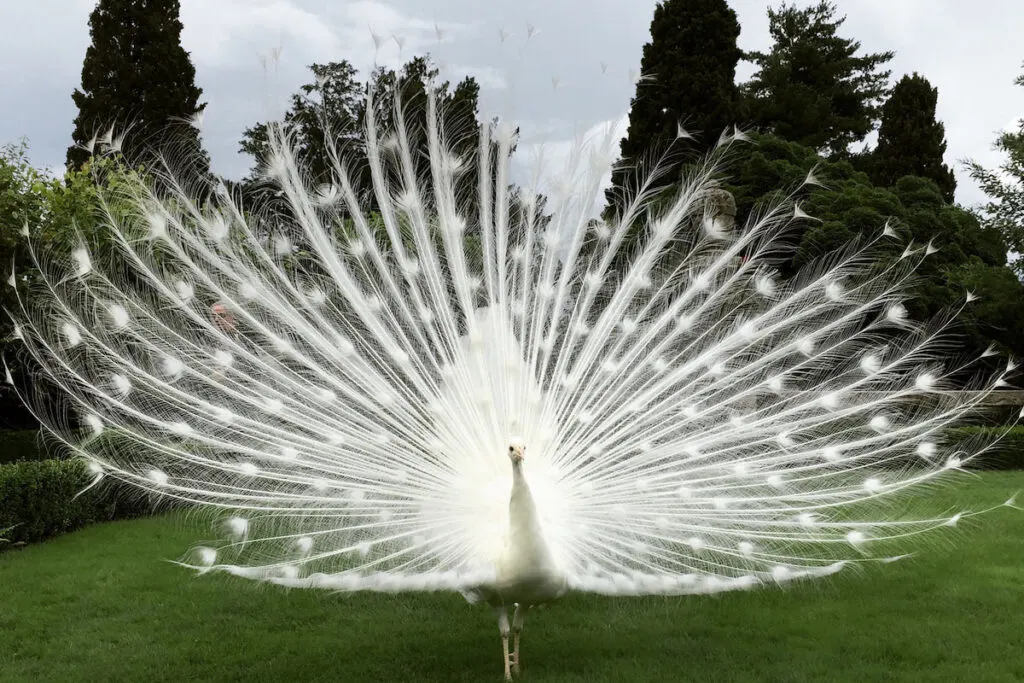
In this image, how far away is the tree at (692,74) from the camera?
2083 centimetres

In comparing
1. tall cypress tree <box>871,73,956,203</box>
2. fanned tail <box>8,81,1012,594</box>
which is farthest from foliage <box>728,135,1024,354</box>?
fanned tail <box>8,81,1012,594</box>

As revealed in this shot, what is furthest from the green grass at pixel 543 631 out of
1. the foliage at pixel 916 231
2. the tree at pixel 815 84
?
the tree at pixel 815 84

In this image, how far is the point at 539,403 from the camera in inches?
189

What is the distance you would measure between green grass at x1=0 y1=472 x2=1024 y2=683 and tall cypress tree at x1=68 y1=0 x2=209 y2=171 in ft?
51.0

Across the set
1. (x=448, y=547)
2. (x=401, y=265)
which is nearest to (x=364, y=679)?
(x=448, y=547)

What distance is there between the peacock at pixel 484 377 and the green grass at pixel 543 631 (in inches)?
20.1

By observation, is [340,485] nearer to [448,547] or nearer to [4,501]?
[448,547]

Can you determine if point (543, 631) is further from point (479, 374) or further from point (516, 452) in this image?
point (516, 452)

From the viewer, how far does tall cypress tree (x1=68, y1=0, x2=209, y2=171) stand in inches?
799

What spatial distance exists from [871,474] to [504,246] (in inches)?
98.9

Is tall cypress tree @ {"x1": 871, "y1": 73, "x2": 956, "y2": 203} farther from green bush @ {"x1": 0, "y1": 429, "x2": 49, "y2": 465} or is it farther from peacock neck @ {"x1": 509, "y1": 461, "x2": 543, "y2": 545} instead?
peacock neck @ {"x1": 509, "y1": 461, "x2": 543, "y2": 545}

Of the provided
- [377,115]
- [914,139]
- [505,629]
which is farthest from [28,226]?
[914,139]

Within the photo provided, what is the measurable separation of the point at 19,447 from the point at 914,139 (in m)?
20.0

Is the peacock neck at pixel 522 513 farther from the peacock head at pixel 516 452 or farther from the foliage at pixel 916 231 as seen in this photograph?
the foliage at pixel 916 231
